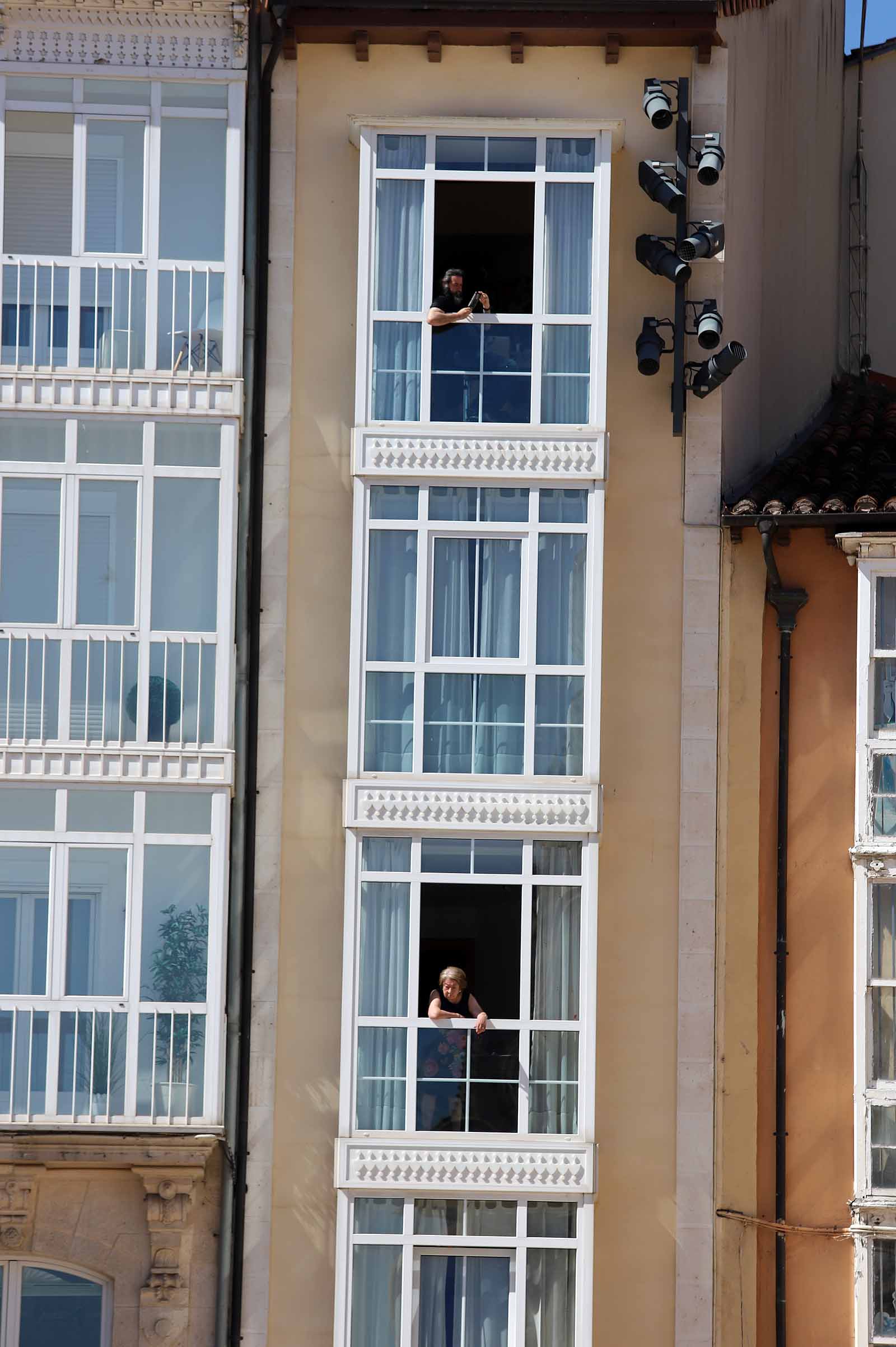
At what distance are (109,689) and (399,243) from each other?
444 centimetres

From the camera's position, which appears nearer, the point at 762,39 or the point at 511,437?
the point at 511,437

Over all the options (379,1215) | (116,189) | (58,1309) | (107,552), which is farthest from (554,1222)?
(116,189)

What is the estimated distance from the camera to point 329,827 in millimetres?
20094

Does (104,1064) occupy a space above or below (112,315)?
below

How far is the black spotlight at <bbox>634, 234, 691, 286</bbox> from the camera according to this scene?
2003 centimetres

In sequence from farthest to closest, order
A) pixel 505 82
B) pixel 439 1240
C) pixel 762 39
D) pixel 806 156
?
pixel 806 156 < pixel 762 39 < pixel 505 82 < pixel 439 1240

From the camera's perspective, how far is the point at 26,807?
19.8 m

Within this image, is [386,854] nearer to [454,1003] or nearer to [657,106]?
[454,1003]

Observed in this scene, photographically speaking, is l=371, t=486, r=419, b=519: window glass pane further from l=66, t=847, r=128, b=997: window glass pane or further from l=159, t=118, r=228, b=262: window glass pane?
l=66, t=847, r=128, b=997: window glass pane

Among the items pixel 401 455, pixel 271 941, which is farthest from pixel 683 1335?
pixel 401 455

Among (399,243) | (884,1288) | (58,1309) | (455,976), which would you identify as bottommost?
(58,1309)

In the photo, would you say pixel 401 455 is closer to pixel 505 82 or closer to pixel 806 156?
pixel 505 82

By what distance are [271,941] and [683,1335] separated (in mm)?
4573

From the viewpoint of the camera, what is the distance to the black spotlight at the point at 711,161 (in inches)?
784
